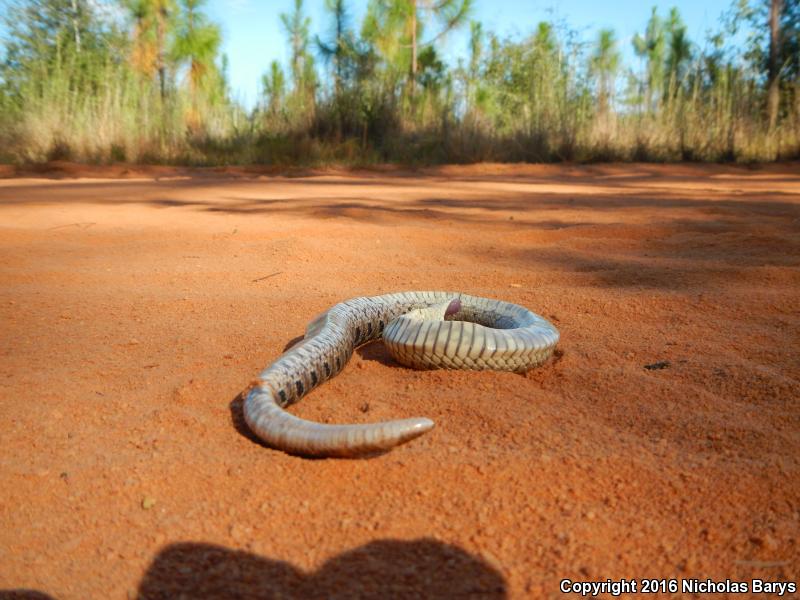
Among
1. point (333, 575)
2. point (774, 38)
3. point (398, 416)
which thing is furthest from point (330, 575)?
point (774, 38)

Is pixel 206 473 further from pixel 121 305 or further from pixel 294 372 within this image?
pixel 121 305

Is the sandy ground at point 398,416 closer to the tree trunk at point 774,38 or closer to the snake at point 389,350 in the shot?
the snake at point 389,350

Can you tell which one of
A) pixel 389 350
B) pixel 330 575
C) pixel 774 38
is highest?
pixel 774 38

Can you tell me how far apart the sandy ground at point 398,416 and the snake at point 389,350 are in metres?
0.06

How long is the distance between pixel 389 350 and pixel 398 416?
1.79 feet

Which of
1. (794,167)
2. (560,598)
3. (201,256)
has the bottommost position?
(560,598)

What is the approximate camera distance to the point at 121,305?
307 centimetres

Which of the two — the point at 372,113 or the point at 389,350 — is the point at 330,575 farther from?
the point at 372,113

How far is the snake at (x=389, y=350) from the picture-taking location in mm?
1660

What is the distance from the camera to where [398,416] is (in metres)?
1.93

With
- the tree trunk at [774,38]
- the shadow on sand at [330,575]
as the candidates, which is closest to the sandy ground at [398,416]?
the shadow on sand at [330,575]

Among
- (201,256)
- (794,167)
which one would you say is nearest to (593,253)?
(201,256)

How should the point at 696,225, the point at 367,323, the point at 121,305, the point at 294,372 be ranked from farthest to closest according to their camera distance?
the point at 696,225, the point at 121,305, the point at 367,323, the point at 294,372

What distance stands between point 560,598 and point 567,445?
567 mm
